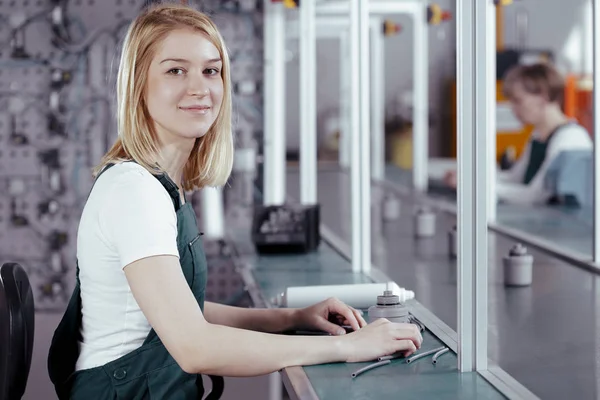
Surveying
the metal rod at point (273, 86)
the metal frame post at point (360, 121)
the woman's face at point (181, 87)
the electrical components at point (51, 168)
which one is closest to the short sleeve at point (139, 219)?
the woman's face at point (181, 87)

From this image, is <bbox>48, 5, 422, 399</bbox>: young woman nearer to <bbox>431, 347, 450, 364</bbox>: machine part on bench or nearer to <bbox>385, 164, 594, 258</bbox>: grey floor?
<bbox>431, 347, 450, 364</bbox>: machine part on bench

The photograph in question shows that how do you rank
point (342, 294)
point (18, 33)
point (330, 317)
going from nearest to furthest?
point (330, 317) < point (342, 294) < point (18, 33)

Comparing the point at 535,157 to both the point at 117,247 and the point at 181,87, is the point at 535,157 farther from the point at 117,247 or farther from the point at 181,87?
the point at 117,247

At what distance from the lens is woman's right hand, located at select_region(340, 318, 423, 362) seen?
5.74 feet

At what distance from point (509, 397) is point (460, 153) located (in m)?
0.42

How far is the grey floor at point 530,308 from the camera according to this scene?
1773 mm

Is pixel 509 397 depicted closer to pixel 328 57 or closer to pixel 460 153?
pixel 460 153

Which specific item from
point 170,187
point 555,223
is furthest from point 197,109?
point 555,223

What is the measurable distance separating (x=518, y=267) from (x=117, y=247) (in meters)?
1.38

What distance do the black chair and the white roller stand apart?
608 mm

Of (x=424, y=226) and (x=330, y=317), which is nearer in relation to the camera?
(x=330, y=317)

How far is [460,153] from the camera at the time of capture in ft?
5.48

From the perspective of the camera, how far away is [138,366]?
1788mm

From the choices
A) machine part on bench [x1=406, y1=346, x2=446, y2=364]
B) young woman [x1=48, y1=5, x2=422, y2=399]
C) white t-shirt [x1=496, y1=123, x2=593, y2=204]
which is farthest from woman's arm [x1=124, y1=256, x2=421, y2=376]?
white t-shirt [x1=496, y1=123, x2=593, y2=204]
